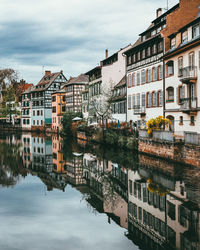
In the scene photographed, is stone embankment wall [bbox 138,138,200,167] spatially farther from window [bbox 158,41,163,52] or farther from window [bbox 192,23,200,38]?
window [bbox 158,41,163,52]

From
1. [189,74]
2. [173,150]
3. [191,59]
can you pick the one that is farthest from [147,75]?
[173,150]

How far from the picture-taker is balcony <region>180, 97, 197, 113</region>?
26100 millimetres

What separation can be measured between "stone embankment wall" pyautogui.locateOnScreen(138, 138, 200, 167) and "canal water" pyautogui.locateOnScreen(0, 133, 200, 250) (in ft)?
2.98

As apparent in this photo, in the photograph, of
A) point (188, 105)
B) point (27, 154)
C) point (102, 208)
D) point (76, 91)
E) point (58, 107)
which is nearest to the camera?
point (102, 208)

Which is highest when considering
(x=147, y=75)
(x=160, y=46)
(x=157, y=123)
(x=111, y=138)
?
(x=160, y=46)

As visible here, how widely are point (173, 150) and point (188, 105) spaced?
459 centimetres

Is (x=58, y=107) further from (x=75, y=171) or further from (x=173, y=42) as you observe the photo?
(x=75, y=171)

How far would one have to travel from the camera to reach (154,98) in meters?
34.7

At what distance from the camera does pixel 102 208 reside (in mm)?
13883

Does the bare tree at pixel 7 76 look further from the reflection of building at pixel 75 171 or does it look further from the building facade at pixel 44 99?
the reflection of building at pixel 75 171

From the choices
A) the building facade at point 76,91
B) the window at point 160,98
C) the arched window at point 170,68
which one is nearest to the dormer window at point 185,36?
the arched window at point 170,68

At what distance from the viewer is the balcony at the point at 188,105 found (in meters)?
26.1

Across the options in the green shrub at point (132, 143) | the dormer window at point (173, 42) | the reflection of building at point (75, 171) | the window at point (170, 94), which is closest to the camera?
the reflection of building at point (75, 171)

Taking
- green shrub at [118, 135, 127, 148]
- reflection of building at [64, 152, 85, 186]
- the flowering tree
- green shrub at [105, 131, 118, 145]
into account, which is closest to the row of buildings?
the flowering tree
